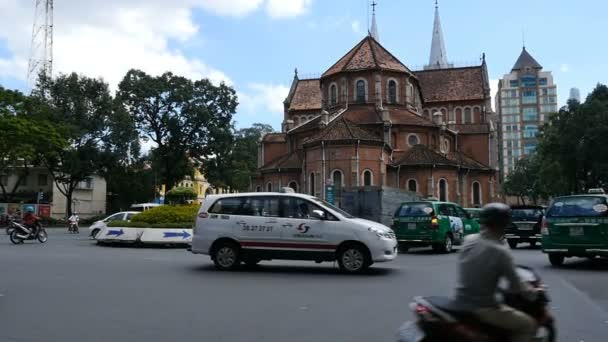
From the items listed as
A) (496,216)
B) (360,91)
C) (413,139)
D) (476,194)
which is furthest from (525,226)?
(360,91)

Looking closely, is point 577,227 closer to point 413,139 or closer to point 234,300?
point 234,300

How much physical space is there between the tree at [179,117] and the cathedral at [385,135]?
5.88m

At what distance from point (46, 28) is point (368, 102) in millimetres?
37189

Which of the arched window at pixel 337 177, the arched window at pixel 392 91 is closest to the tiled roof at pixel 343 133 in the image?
the arched window at pixel 337 177

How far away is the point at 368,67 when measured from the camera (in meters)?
48.3

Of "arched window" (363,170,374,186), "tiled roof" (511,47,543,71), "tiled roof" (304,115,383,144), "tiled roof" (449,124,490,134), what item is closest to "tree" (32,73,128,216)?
"tiled roof" (304,115,383,144)

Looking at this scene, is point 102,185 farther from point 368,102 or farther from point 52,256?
point 52,256

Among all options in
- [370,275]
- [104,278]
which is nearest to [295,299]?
[370,275]

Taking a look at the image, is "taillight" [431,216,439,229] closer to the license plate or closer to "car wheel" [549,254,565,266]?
"car wheel" [549,254,565,266]

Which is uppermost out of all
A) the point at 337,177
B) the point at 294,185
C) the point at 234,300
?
the point at 337,177

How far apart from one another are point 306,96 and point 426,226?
47663mm

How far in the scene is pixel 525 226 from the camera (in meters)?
19.4

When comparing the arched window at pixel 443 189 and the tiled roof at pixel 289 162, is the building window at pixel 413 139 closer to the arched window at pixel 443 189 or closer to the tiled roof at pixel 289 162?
the arched window at pixel 443 189

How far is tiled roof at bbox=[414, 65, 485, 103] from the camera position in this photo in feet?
200
